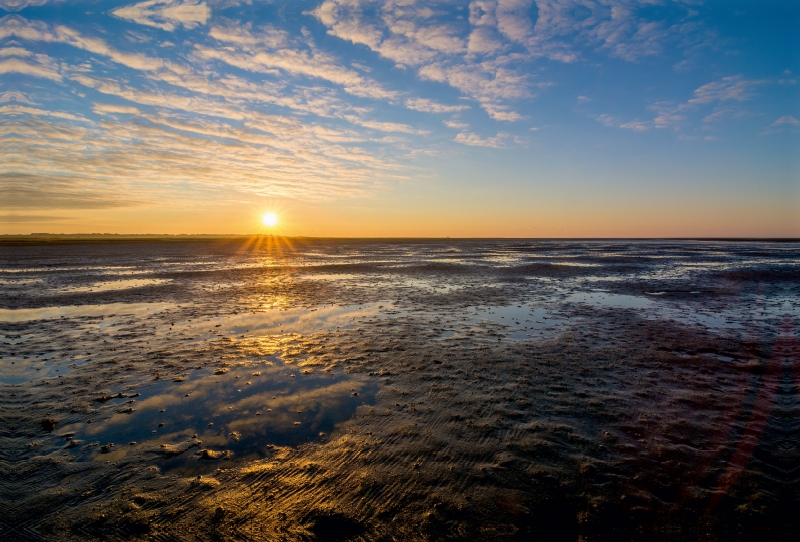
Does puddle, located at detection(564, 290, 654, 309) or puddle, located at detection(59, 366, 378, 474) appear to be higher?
puddle, located at detection(564, 290, 654, 309)

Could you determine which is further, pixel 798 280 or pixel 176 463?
pixel 798 280

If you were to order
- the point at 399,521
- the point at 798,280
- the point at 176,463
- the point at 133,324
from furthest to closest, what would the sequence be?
the point at 798,280 < the point at 133,324 < the point at 176,463 < the point at 399,521

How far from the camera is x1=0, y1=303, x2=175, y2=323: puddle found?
639 inches

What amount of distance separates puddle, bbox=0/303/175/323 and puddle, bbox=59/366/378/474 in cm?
1080

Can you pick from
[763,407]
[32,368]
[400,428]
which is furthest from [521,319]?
[32,368]

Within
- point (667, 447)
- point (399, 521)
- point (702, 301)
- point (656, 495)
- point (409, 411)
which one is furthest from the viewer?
point (702, 301)

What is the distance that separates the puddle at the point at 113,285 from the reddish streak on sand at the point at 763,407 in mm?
29445

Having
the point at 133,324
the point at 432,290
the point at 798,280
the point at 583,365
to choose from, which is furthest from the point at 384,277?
the point at 798,280

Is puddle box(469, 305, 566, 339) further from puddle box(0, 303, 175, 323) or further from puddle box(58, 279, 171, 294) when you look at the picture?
puddle box(58, 279, 171, 294)

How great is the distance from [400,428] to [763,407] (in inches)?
291

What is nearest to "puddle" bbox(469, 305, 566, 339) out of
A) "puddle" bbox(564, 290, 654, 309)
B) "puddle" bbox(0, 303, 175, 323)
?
"puddle" bbox(564, 290, 654, 309)

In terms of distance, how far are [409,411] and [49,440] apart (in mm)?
6413

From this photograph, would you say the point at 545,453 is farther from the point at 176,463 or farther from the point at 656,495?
the point at 176,463

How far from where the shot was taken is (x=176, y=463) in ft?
19.0
